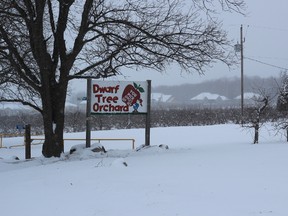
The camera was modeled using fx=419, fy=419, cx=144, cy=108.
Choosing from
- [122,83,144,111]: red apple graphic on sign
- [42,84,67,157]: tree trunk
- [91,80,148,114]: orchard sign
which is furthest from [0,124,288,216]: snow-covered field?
[122,83,144,111]: red apple graphic on sign

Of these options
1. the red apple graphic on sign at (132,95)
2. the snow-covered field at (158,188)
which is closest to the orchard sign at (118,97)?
the red apple graphic on sign at (132,95)

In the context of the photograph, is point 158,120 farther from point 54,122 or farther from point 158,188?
point 158,188

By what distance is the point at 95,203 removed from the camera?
584 cm

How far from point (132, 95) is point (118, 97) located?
0.47 m

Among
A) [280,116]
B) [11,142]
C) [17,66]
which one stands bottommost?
[11,142]

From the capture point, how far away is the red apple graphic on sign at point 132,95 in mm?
13695

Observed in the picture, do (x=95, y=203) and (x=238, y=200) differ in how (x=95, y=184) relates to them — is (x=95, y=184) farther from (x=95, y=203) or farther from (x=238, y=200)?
(x=238, y=200)

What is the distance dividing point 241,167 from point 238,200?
7.62ft

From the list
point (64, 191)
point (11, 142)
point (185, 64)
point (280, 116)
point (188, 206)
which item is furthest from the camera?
point (11, 142)

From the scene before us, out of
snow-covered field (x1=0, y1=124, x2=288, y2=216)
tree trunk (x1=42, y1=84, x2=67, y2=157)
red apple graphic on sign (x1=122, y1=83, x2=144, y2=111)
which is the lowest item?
snow-covered field (x1=0, y1=124, x2=288, y2=216)

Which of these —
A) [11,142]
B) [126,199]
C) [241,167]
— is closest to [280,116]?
[241,167]

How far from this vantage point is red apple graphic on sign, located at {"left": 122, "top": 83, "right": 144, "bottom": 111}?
13695 millimetres

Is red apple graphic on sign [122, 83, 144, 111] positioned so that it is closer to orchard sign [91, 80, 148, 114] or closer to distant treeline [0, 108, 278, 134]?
orchard sign [91, 80, 148, 114]

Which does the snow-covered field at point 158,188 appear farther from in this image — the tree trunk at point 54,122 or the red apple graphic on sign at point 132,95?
the red apple graphic on sign at point 132,95
